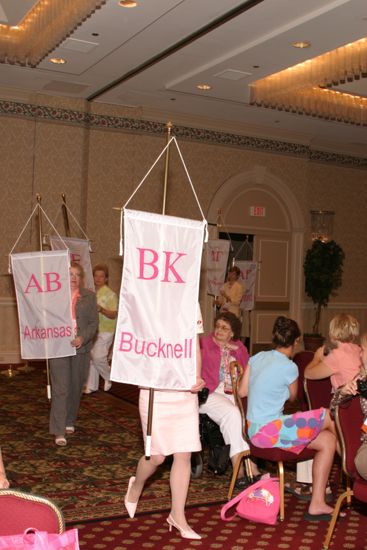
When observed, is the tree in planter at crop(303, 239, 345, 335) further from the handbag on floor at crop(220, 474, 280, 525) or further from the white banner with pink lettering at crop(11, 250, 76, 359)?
the handbag on floor at crop(220, 474, 280, 525)

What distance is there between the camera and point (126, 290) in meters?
4.11

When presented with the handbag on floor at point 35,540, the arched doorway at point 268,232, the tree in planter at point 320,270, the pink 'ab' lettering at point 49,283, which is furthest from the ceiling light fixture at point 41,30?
the tree in planter at point 320,270

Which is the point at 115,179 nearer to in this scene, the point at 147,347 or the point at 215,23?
the point at 215,23

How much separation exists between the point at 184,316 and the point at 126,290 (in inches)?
13.8

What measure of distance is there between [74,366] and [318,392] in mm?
2319

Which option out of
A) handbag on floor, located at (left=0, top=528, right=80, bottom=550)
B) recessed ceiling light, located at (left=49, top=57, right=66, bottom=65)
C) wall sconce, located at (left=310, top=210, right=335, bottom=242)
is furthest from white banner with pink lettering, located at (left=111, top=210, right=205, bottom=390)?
wall sconce, located at (left=310, top=210, right=335, bottom=242)

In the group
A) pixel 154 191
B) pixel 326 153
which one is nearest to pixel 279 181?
pixel 326 153

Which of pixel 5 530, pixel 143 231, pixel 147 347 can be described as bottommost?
pixel 5 530

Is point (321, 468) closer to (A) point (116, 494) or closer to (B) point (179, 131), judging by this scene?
(A) point (116, 494)

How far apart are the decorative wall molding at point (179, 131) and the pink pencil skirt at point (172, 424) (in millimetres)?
7726

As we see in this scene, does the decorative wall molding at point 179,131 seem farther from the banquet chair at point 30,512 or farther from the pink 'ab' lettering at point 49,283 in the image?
the banquet chair at point 30,512

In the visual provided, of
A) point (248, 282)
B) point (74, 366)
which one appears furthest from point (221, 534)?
point (248, 282)

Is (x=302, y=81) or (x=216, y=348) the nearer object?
(x=216, y=348)

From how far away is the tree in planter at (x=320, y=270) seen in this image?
44.0 feet
